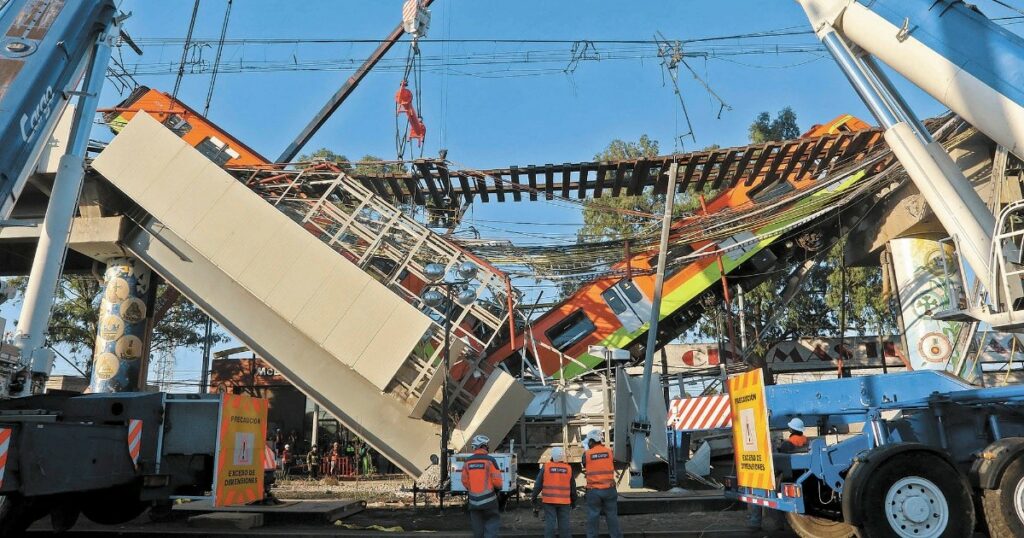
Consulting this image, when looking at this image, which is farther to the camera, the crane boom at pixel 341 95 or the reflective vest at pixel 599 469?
the crane boom at pixel 341 95

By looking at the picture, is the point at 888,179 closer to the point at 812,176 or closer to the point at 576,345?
the point at 812,176

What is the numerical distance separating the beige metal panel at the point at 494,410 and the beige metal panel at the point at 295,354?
1.18 m

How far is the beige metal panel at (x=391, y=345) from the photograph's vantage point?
1498 centimetres

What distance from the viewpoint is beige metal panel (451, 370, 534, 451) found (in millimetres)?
14883

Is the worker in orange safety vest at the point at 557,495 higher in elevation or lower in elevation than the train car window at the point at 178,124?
lower

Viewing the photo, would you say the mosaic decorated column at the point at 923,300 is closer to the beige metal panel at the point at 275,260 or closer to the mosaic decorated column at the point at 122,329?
the beige metal panel at the point at 275,260

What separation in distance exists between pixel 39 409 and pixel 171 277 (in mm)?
10986

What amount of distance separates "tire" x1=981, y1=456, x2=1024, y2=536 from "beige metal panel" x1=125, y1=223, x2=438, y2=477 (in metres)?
10.9

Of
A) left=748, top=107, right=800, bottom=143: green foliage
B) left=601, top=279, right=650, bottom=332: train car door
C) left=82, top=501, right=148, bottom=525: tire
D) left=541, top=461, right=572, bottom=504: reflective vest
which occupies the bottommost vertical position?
left=82, top=501, right=148, bottom=525: tire

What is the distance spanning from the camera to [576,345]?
19.3 metres

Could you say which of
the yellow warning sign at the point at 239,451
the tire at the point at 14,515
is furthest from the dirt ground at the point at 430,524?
the tire at the point at 14,515

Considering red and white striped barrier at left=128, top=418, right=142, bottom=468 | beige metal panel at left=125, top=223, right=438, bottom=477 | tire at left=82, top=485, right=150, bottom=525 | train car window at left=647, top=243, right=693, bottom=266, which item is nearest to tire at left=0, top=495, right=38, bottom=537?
tire at left=82, top=485, right=150, bottom=525

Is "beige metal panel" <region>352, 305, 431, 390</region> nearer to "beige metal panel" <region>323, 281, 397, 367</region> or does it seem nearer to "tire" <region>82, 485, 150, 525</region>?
"beige metal panel" <region>323, 281, 397, 367</region>

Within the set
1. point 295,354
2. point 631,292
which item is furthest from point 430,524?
point 631,292
